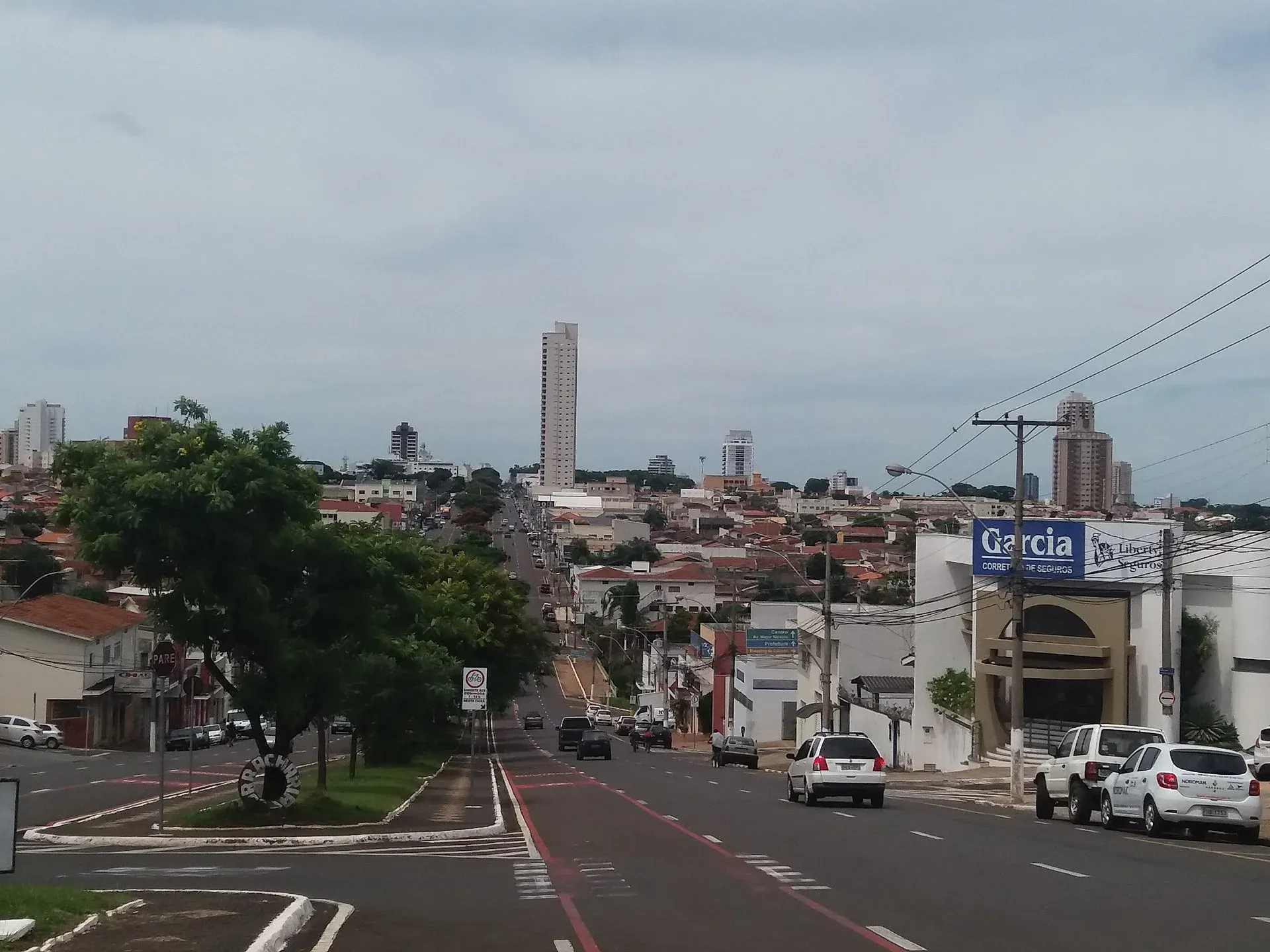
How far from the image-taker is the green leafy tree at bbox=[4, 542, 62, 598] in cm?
9938

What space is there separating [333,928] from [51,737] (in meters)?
57.7

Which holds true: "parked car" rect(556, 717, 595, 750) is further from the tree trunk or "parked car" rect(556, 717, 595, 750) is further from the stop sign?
the stop sign

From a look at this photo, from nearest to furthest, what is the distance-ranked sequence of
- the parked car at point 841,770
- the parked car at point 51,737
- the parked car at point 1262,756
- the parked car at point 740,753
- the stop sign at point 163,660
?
the stop sign at point 163,660
the parked car at point 841,770
the parked car at point 1262,756
the parked car at point 740,753
the parked car at point 51,737

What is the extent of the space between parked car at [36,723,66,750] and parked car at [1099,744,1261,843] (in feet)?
179

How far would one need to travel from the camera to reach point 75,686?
7194 cm

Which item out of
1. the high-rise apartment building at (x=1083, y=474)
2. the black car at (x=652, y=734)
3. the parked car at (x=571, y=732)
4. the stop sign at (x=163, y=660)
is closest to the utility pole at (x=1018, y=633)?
the stop sign at (x=163, y=660)

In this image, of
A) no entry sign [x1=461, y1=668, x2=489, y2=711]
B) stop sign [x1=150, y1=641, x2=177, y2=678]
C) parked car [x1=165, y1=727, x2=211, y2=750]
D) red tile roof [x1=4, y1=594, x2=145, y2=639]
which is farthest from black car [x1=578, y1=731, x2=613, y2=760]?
stop sign [x1=150, y1=641, x2=177, y2=678]

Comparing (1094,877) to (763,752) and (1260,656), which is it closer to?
(1260,656)

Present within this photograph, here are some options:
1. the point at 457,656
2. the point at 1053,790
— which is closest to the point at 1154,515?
the point at 457,656

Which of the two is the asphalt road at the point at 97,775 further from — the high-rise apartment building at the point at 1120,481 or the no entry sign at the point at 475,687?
the high-rise apartment building at the point at 1120,481

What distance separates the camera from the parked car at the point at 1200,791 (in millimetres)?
22234

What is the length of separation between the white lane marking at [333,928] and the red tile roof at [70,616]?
62182 millimetres

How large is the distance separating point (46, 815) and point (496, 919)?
19.5 metres

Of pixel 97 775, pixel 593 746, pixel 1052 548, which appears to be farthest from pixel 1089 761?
pixel 593 746
